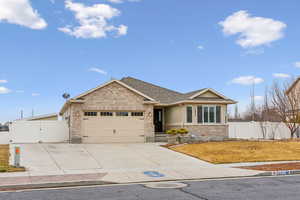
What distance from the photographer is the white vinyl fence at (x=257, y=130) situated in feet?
Answer: 103

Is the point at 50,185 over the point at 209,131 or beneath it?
beneath

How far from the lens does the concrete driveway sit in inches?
526

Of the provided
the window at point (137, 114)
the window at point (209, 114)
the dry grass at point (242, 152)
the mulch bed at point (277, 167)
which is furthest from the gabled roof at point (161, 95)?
the mulch bed at point (277, 167)

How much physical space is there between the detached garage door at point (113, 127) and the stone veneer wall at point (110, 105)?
392 millimetres

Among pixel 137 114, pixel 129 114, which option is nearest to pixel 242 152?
pixel 137 114

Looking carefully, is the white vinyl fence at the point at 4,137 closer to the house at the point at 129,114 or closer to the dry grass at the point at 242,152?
the house at the point at 129,114

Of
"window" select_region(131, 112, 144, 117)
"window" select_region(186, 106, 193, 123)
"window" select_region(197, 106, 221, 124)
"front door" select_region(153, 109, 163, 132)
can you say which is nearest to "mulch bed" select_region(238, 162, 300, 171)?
"window" select_region(197, 106, 221, 124)

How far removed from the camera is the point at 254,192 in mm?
9734

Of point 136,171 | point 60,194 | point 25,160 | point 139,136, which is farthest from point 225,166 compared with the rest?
point 139,136

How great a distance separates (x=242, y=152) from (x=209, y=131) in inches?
304

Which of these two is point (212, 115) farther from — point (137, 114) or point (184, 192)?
point (184, 192)

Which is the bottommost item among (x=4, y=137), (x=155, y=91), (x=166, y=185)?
(x=166, y=185)

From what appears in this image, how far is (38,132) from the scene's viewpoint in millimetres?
25375

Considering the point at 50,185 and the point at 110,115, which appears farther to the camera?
the point at 110,115
